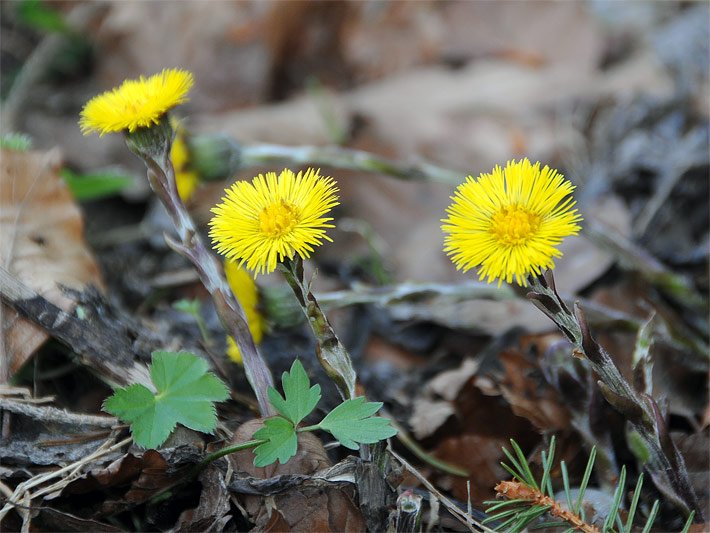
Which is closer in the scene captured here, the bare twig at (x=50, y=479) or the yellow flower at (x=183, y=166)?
the bare twig at (x=50, y=479)

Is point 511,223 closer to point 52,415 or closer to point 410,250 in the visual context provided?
point 52,415

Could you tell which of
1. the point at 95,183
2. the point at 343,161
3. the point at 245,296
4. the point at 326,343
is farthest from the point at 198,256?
the point at 95,183

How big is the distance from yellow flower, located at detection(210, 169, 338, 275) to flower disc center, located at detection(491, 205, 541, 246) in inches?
10.6

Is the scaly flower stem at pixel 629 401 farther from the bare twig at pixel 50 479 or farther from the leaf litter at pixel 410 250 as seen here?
the bare twig at pixel 50 479

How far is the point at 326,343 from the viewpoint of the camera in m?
1.27

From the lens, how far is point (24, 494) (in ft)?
4.05

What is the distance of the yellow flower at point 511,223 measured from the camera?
1060mm

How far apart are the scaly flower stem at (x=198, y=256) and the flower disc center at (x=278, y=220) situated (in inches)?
10.0

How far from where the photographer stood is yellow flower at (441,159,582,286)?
41.7 inches

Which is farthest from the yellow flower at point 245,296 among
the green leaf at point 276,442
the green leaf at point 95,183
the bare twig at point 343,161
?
the green leaf at point 95,183

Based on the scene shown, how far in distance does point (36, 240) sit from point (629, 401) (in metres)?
1.41

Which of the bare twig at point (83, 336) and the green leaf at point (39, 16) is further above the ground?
the green leaf at point (39, 16)

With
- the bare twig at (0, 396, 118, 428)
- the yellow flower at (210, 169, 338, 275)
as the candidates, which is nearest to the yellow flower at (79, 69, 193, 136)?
the yellow flower at (210, 169, 338, 275)

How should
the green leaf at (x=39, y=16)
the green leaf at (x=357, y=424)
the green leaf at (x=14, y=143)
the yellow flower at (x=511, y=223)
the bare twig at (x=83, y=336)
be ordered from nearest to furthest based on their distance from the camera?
the yellow flower at (x=511, y=223), the green leaf at (x=357, y=424), the bare twig at (x=83, y=336), the green leaf at (x=14, y=143), the green leaf at (x=39, y=16)
